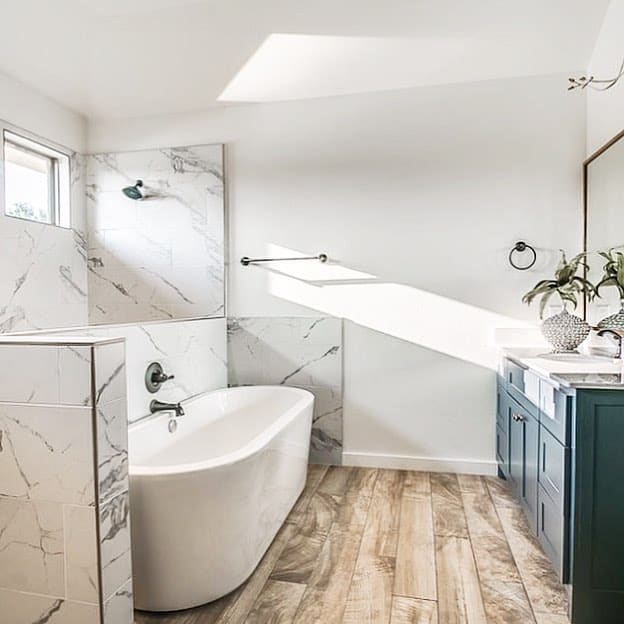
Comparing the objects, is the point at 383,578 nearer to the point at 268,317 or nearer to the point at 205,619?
the point at 205,619

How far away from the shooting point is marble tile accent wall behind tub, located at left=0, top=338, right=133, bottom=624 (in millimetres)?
1464

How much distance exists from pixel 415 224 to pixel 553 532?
1998mm

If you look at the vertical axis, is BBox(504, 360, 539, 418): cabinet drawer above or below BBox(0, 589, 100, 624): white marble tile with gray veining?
above

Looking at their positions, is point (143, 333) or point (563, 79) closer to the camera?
point (143, 333)

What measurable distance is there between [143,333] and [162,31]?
1749 mm

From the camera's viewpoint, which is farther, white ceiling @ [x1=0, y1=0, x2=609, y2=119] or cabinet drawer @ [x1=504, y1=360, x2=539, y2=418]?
white ceiling @ [x1=0, y1=0, x2=609, y2=119]

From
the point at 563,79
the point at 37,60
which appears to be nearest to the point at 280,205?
the point at 37,60

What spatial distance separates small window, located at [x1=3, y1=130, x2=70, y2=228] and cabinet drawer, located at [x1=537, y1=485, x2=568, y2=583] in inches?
136

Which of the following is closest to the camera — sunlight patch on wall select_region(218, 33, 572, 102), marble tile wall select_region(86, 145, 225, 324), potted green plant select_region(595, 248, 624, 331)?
potted green plant select_region(595, 248, 624, 331)

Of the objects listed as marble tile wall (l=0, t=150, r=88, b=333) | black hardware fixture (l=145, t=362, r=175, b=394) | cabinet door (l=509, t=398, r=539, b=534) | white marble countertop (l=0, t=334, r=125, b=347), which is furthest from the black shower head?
cabinet door (l=509, t=398, r=539, b=534)

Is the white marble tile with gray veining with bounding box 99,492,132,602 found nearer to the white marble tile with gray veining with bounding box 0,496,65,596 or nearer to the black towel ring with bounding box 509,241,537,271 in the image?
the white marble tile with gray veining with bounding box 0,496,65,596

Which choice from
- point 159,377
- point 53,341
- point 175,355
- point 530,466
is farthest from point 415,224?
point 53,341

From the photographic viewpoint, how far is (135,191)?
357 cm

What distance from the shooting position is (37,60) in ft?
9.75
